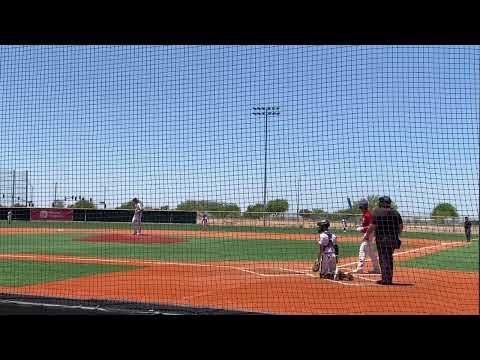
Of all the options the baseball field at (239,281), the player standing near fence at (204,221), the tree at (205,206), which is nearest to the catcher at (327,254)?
the baseball field at (239,281)

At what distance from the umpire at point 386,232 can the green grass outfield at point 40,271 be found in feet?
17.0

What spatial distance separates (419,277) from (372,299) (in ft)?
9.60

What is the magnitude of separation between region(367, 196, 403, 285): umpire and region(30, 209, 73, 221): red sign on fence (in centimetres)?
2492

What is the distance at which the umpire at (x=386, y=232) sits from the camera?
800 centimetres

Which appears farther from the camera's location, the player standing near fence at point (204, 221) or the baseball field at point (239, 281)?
the player standing near fence at point (204, 221)

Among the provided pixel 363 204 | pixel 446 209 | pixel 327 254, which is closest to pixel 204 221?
pixel 363 204

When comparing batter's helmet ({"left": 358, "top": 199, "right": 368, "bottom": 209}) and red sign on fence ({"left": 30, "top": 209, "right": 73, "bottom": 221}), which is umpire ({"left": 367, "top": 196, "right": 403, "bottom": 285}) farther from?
red sign on fence ({"left": 30, "top": 209, "right": 73, "bottom": 221})

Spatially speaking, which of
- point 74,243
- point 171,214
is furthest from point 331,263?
point 171,214

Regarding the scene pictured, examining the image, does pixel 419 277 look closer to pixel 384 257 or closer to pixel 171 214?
pixel 384 257

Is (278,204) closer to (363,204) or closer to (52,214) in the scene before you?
(363,204)

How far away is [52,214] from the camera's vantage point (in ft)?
99.1

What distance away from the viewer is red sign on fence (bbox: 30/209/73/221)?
29844mm

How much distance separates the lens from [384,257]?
8.15 meters

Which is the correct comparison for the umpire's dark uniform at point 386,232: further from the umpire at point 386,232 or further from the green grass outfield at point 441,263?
the green grass outfield at point 441,263
